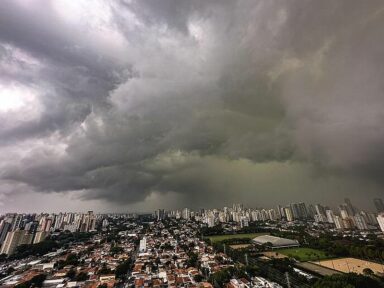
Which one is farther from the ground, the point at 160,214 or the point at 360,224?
the point at 160,214

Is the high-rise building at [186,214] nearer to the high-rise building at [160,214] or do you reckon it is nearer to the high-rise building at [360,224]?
the high-rise building at [160,214]

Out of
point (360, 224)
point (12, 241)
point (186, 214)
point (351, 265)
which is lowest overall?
point (351, 265)

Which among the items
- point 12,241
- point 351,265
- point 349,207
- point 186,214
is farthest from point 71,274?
point 349,207

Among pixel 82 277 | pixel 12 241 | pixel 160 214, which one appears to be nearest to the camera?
pixel 82 277

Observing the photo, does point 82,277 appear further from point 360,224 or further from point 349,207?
point 349,207

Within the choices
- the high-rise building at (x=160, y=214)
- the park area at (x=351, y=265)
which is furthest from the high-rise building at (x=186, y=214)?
the park area at (x=351, y=265)

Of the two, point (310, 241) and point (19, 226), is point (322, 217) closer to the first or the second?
point (310, 241)

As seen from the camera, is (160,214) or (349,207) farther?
(160,214)

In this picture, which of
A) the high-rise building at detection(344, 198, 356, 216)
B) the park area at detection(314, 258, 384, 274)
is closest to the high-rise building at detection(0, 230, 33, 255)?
the park area at detection(314, 258, 384, 274)

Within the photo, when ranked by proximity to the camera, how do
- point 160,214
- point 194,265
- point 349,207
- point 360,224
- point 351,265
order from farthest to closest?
point 160,214 < point 349,207 < point 360,224 < point 194,265 < point 351,265
